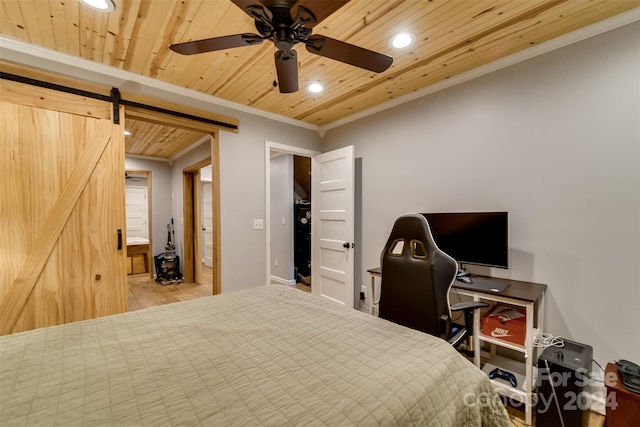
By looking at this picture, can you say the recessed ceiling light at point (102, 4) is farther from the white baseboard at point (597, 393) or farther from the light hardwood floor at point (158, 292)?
the white baseboard at point (597, 393)

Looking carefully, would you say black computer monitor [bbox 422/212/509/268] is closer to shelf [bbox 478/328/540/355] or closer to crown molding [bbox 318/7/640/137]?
shelf [bbox 478/328/540/355]

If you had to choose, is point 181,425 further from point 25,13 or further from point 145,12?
point 25,13

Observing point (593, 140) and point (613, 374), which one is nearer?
point (613, 374)

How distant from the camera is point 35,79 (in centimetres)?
192

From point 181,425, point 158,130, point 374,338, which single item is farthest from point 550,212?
point 158,130

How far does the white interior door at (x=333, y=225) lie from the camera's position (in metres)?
3.25

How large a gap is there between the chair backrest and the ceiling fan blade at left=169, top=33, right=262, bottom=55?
4.48ft

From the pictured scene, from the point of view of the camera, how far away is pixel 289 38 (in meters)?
1.34

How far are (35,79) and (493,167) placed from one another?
366 cm

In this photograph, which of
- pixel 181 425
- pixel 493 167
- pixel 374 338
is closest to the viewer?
pixel 181 425

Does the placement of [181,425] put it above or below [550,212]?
below

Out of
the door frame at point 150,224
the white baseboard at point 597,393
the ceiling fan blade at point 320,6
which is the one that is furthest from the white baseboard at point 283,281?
the ceiling fan blade at point 320,6

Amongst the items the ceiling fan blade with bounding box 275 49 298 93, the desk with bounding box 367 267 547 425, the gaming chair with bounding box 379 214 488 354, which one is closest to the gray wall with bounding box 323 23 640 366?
the desk with bounding box 367 267 547 425

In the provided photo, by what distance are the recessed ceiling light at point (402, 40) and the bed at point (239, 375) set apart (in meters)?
1.93
